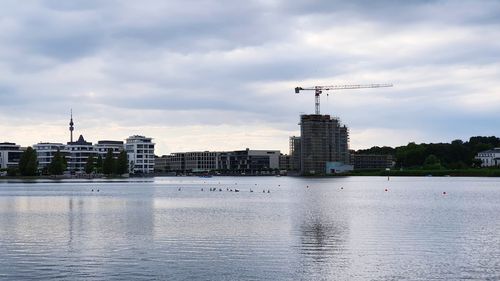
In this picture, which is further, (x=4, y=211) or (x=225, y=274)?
(x=4, y=211)

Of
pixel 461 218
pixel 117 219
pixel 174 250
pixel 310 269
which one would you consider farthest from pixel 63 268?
pixel 461 218

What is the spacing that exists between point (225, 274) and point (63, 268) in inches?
322

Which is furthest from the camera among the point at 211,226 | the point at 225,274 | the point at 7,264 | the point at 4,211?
the point at 4,211

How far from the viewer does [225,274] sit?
32125mm

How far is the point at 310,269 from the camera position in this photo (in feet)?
110

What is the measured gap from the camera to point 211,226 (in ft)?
179

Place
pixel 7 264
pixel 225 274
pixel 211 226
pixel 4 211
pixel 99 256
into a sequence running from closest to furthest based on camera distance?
pixel 225 274 → pixel 7 264 → pixel 99 256 → pixel 211 226 → pixel 4 211

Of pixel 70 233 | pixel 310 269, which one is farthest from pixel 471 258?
pixel 70 233

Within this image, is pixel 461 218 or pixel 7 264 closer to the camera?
pixel 7 264

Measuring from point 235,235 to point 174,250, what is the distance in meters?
8.50

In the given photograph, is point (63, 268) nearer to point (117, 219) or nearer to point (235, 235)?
point (235, 235)

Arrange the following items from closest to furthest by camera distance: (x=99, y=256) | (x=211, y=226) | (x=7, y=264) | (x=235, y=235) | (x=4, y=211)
Result: (x=7, y=264) → (x=99, y=256) → (x=235, y=235) → (x=211, y=226) → (x=4, y=211)

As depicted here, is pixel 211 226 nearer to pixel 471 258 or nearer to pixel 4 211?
pixel 471 258

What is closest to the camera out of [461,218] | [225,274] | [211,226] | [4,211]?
[225,274]
